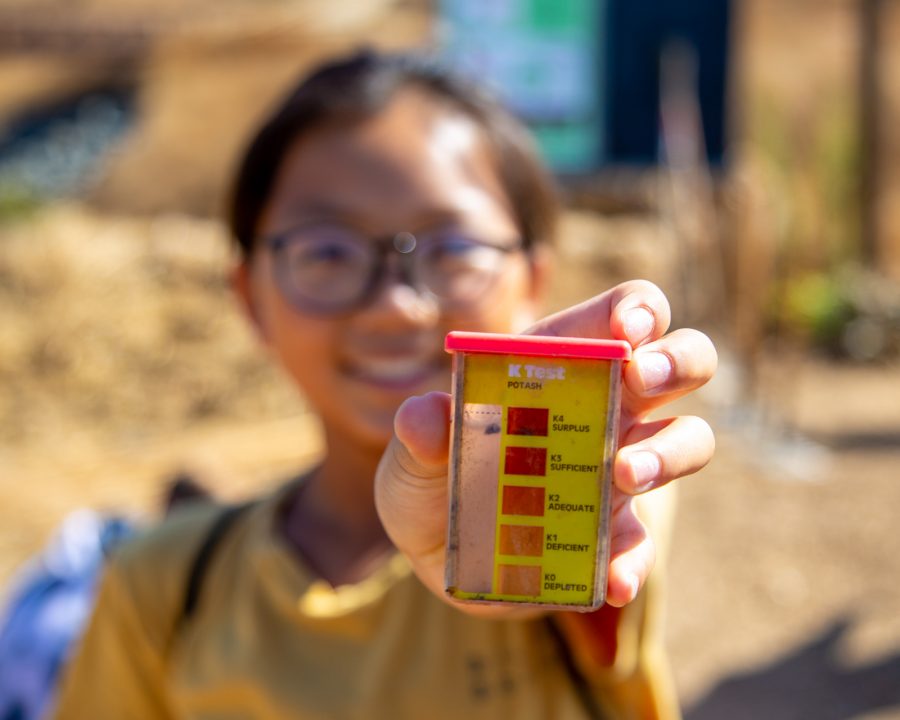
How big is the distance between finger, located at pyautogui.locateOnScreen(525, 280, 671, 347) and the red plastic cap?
0.02 metres

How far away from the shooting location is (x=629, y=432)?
3.29ft

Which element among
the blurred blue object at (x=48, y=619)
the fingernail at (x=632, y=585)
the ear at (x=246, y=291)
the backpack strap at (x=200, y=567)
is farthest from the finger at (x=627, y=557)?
the blurred blue object at (x=48, y=619)

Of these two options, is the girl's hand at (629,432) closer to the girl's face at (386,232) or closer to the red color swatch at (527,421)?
the red color swatch at (527,421)

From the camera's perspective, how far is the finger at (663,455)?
90 centimetres

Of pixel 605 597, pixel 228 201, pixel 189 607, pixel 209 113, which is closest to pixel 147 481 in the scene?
pixel 228 201

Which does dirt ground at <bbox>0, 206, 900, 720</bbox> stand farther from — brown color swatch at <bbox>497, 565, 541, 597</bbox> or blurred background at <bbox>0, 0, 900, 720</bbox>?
brown color swatch at <bbox>497, 565, 541, 597</bbox>

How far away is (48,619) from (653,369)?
185 cm

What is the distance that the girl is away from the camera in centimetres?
141

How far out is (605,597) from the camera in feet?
3.08

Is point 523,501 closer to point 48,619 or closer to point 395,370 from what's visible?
point 395,370

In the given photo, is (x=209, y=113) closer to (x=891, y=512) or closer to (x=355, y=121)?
(x=891, y=512)

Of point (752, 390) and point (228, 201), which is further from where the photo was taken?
point (752, 390)

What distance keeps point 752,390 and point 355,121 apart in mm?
5311

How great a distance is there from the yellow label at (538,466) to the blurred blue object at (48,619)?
1365 millimetres
